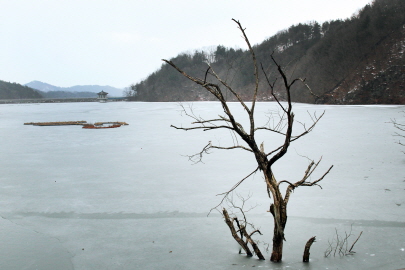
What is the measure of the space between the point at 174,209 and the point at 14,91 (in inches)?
6476

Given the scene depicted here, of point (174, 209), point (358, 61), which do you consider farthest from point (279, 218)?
point (358, 61)

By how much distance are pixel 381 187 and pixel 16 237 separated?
718cm

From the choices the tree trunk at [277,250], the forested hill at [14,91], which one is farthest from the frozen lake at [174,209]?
the forested hill at [14,91]

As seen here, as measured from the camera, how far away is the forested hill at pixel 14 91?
144 metres

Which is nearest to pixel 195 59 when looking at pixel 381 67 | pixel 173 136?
pixel 381 67

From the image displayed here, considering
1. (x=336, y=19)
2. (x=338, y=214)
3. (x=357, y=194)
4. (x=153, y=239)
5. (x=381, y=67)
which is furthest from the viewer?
(x=336, y=19)

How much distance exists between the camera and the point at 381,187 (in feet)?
24.9

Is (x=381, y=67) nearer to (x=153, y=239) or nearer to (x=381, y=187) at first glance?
(x=381, y=187)

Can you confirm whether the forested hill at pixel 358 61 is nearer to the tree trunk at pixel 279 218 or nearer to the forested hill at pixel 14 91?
the tree trunk at pixel 279 218

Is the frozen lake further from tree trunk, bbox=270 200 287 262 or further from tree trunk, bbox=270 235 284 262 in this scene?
tree trunk, bbox=270 200 287 262

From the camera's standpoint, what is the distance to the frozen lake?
4.64 metres

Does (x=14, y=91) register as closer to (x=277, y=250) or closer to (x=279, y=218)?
(x=277, y=250)

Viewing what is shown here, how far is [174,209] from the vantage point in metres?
6.61

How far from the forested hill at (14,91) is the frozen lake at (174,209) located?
152103mm
